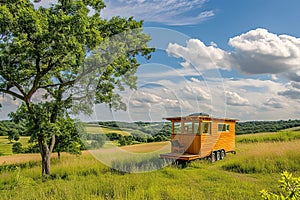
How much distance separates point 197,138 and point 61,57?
297 inches

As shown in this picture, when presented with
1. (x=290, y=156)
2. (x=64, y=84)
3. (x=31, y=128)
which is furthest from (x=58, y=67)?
(x=290, y=156)

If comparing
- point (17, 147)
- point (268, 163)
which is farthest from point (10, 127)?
point (268, 163)

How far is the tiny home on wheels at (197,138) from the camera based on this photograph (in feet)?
43.5

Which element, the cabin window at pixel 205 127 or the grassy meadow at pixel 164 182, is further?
the cabin window at pixel 205 127

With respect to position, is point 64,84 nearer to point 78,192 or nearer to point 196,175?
point 78,192

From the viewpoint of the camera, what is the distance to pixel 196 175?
10.1 meters

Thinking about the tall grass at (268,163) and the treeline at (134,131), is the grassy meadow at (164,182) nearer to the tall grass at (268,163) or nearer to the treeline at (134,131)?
the tall grass at (268,163)

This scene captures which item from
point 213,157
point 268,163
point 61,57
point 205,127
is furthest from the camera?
point 213,157

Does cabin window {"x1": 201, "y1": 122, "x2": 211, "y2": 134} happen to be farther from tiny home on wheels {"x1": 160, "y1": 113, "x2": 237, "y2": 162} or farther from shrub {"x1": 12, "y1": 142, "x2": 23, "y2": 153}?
shrub {"x1": 12, "y1": 142, "x2": 23, "y2": 153}

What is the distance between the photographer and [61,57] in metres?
9.93

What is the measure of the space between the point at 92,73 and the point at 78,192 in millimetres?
5229

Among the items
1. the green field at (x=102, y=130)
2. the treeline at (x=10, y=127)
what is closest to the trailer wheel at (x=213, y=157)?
the green field at (x=102, y=130)

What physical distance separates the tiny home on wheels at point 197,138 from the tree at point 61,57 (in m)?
3.91

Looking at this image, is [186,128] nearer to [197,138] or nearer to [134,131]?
[197,138]
